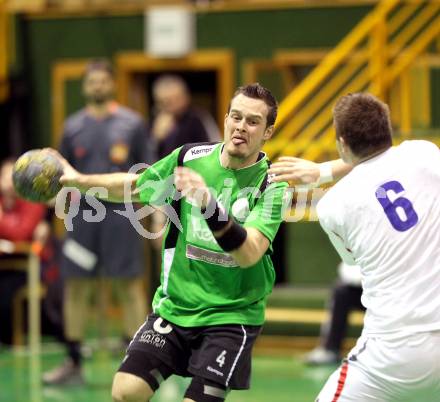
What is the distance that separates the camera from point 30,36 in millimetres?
12539

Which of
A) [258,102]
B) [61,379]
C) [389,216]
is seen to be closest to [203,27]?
[61,379]

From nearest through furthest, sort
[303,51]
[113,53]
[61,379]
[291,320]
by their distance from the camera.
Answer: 1. [61,379]
2. [291,320]
3. [303,51]
4. [113,53]

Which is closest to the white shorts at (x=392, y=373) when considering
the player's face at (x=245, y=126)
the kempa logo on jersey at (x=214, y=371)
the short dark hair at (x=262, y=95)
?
the kempa logo on jersey at (x=214, y=371)

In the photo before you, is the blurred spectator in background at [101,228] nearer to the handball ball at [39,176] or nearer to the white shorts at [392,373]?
the handball ball at [39,176]

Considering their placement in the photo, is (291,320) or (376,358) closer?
(376,358)

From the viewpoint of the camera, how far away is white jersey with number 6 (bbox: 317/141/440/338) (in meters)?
4.59

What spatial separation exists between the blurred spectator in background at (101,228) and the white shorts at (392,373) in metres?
4.31

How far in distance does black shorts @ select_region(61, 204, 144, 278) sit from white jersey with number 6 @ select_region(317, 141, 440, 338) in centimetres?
433

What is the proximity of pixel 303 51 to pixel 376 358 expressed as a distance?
729 cm

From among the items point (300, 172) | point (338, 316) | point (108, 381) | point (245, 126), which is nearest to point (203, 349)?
point (300, 172)

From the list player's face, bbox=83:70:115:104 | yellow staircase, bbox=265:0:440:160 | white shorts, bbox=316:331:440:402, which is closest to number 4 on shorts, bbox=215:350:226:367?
white shorts, bbox=316:331:440:402

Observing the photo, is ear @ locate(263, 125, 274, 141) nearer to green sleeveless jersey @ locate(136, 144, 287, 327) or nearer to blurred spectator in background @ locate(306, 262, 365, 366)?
green sleeveless jersey @ locate(136, 144, 287, 327)

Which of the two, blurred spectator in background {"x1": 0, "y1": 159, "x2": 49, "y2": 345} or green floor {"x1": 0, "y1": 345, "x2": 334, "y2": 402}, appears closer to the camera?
green floor {"x1": 0, "y1": 345, "x2": 334, "y2": 402}

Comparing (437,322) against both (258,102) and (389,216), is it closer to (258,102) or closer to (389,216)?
(389,216)
